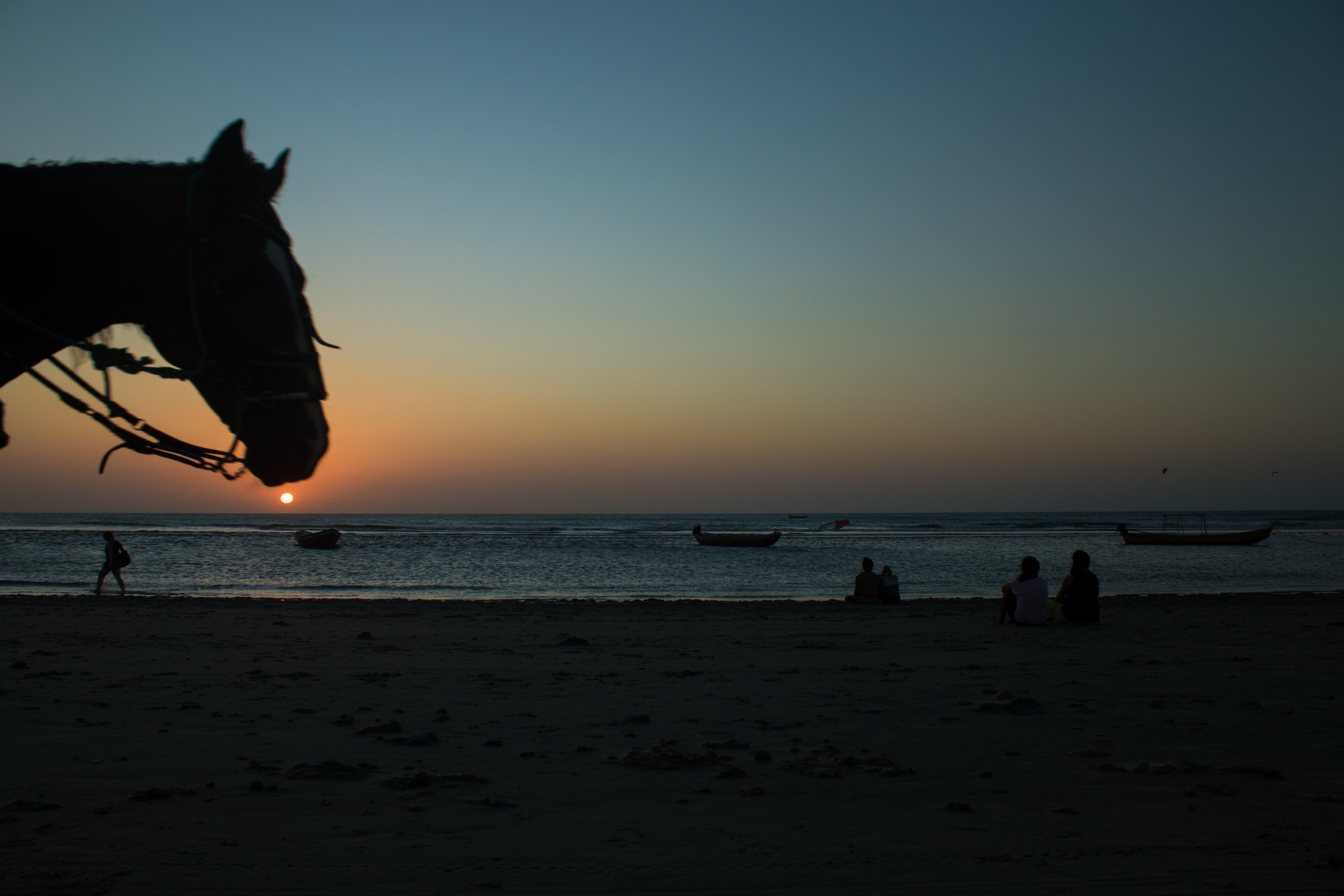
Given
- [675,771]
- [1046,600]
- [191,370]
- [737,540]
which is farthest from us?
[737,540]

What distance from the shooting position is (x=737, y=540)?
54.4 meters

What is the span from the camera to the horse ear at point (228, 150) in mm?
2264

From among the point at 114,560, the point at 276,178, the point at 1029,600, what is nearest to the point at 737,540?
the point at 114,560

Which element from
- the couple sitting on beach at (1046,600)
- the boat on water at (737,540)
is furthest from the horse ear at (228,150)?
the boat on water at (737,540)

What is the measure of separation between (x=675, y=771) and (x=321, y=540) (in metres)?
47.7

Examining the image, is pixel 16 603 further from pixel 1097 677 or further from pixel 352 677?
pixel 1097 677

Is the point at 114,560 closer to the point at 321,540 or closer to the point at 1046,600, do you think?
the point at 1046,600

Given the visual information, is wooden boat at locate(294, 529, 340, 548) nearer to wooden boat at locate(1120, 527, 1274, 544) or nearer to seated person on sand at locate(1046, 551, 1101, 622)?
seated person on sand at locate(1046, 551, 1101, 622)

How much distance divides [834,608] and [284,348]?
51.5ft

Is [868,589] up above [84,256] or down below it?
below

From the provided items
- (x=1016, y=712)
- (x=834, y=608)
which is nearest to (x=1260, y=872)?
(x=1016, y=712)

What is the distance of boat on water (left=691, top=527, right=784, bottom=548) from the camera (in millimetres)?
53656

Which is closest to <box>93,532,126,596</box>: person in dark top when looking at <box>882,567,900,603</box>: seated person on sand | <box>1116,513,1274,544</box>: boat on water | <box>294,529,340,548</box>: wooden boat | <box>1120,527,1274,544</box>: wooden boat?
<box>882,567,900,603</box>: seated person on sand

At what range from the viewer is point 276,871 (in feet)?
11.5
